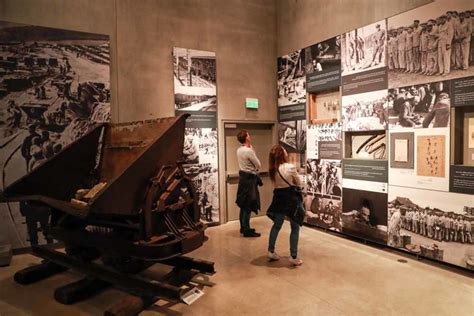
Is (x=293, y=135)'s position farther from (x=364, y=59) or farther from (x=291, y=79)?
(x=364, y=59)

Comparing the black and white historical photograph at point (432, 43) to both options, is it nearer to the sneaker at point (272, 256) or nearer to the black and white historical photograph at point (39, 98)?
the sneaker at point (272, 256)

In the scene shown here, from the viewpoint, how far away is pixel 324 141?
236 inches

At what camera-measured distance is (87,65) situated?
17.3ft

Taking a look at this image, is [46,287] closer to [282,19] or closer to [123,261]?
[123,261]

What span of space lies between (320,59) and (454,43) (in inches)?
88.1

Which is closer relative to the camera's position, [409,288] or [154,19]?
[409,288]

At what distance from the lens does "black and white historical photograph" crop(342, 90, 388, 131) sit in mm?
4977

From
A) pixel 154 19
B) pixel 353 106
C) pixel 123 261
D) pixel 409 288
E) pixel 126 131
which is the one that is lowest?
pixel 409 288

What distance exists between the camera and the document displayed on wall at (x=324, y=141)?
5.73 meters

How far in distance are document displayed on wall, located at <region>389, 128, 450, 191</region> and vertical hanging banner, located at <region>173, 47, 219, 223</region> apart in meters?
3.11

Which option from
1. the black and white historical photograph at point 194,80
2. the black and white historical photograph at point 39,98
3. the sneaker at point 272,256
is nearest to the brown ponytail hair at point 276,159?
the sneaker at point 272,256

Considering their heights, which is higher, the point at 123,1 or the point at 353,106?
the point at 123,1

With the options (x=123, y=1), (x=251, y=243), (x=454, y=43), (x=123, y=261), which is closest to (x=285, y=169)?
(x=251, y=243)

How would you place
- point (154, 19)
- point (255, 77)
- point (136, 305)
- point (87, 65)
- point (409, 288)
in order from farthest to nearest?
point (255, 77), point (154, 19), point (87, 65), point (409, 288), point (136, 305)
